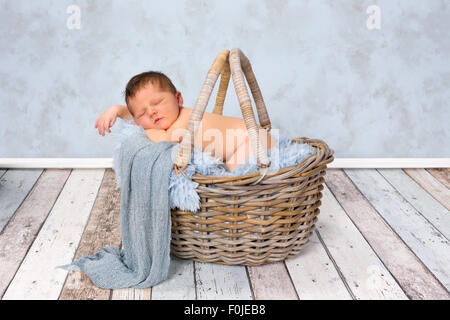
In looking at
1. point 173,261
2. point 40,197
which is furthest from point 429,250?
point 40,197

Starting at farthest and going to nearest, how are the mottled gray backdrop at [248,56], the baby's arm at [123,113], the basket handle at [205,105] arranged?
the mottled gray backdrop at [248,56] < the baby's arm at [123,113] < the basket handle at [205,105]

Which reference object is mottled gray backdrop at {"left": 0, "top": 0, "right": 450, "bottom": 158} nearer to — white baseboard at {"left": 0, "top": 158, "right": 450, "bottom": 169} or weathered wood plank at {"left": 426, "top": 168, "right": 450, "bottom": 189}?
white baseboard at {"left": 0, "top": 158, "right": 450, "bottom": 169}

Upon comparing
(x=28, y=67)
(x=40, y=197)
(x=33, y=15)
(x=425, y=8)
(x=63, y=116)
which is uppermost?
(x=425, y=8)

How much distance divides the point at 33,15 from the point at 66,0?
0.15m

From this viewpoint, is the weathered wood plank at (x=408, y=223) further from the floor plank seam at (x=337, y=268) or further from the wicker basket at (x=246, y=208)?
the wicker basket at (x=246, y=208)

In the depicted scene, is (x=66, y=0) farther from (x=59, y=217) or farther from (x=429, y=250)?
(x=429, y=250)

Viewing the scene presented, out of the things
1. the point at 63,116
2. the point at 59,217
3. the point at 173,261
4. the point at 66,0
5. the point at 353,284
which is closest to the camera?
the point at 353,284

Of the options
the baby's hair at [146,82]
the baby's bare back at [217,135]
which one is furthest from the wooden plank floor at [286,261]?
the baby's hair at [146,82]

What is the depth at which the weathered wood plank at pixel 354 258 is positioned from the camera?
1383 millimetres

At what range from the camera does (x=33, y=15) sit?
2.14 m

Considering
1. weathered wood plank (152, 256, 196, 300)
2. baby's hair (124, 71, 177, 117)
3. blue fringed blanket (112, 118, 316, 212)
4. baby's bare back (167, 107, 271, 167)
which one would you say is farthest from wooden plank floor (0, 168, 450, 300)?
baby's hair (124, 71, 177, 117)

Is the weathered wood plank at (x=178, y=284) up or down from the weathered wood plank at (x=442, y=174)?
up

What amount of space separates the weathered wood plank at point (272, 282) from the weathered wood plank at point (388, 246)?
307mm

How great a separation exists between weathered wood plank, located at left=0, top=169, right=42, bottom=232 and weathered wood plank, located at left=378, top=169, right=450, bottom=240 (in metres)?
1.46
